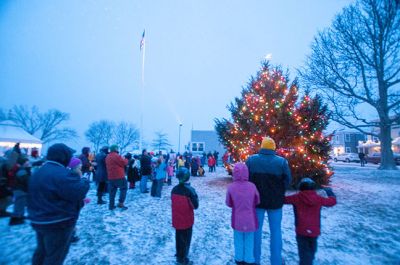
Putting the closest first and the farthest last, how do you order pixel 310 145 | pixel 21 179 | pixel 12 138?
pixel 21 179, pixel 310 145, pixel 12 138

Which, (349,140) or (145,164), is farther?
(349,140)

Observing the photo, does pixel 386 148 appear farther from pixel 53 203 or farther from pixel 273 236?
pixel 53 203

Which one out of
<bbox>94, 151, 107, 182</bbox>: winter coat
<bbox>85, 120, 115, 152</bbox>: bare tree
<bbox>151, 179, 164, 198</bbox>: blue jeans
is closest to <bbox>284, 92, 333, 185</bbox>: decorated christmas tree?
<bbox>151, 179, 164, 198</bbox>: blue jeans

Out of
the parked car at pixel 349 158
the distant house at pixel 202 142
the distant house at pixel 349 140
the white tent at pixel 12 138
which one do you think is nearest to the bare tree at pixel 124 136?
the distant house at pixel 202 142

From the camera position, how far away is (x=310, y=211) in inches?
136

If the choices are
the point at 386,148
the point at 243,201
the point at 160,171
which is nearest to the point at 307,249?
the point at 243,201

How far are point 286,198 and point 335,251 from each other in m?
1.82

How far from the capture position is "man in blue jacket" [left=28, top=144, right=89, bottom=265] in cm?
269

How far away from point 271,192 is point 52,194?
3.12 meters

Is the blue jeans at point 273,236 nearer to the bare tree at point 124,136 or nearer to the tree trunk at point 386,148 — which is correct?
the tree trunk at point 386,148

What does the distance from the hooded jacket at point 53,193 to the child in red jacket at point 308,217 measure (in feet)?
10.5

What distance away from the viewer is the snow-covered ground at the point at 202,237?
402 cm

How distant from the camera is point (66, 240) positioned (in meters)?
2.87

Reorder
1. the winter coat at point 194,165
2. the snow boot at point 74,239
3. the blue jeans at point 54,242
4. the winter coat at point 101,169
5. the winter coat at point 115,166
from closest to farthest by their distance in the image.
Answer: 1. the blue jeans at point 54,242
2. the snow boot at point 74,239
3. the winter coat at point 115,166
4. the winter coat at point 101,169
5. the winter coat at point 194,165
